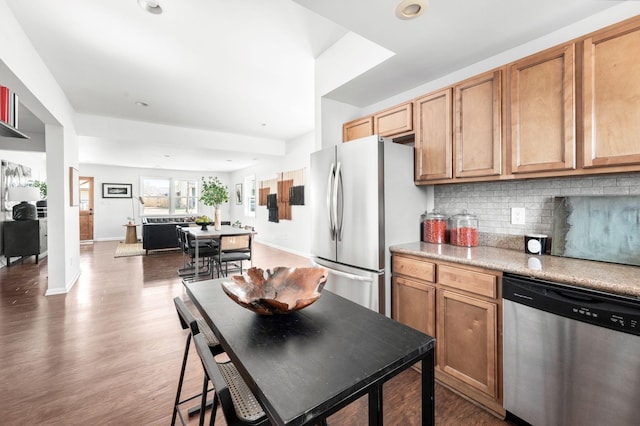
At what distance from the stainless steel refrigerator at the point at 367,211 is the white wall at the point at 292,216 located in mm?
3797

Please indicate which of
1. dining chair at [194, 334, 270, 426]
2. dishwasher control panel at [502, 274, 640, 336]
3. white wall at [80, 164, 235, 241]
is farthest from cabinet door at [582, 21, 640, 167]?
white wall at [80, 164, 235, 241]

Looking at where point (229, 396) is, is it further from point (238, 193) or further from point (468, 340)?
point (238, 193)

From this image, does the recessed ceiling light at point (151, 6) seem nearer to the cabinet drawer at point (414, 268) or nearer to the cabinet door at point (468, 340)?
the cabinet drawer at point (414, 268)

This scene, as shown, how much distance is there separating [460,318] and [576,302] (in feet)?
2.08

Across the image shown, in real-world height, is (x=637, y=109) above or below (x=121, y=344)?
above

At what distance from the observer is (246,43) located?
2.74 metres

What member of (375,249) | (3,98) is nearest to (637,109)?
(375,249)

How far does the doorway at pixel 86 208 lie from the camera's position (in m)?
9.00

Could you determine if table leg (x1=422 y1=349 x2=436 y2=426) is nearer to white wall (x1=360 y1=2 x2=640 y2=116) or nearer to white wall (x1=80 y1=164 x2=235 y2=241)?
white wall (x1=360 y1=2 x2=640 y2=116)

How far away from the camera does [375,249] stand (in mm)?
2170

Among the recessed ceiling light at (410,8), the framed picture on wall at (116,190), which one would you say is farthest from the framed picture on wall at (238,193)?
the recessed ceiling light at (410,8)

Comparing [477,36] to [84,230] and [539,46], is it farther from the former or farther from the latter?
[84,230]

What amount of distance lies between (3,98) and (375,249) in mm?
3038

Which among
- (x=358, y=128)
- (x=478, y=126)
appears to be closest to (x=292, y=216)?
(x=358, y=128)
